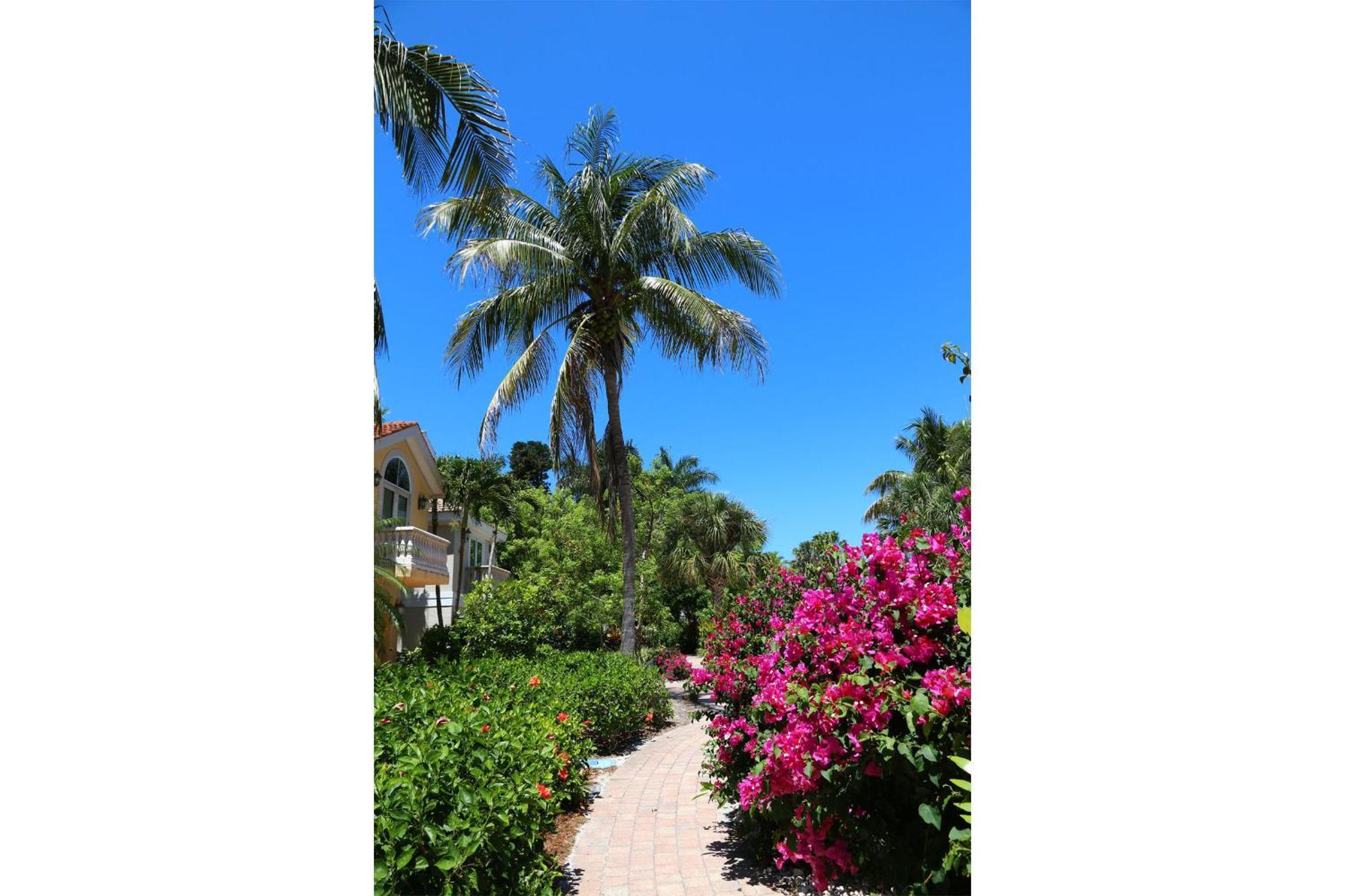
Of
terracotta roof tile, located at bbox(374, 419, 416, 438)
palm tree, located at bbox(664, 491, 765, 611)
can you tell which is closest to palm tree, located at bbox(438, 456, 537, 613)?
terracotta roof tile, located at bbox(374, 419, 416, 438)

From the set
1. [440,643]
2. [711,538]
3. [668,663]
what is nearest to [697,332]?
[440,643]

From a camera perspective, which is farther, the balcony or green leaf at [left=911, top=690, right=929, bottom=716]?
the balcony

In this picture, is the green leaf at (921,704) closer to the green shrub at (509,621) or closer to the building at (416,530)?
the green shrub at (509,621)

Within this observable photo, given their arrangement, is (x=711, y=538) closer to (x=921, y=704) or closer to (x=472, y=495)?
(x=472, y=495)

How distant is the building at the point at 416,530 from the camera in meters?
16.2

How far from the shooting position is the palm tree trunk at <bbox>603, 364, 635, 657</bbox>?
12039 millimetres

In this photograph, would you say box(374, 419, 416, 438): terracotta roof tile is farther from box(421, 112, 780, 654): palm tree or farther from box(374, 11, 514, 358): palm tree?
box(374, 11, 514, 358): palm tree

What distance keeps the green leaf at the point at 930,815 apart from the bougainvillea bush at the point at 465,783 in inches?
58.4

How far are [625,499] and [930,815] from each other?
9.96 m

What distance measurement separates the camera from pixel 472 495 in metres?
20.8

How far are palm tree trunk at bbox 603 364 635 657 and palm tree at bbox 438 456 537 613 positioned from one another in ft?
27.7

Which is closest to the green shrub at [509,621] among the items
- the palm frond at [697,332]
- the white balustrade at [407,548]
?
the white balustrade at [407,548]
